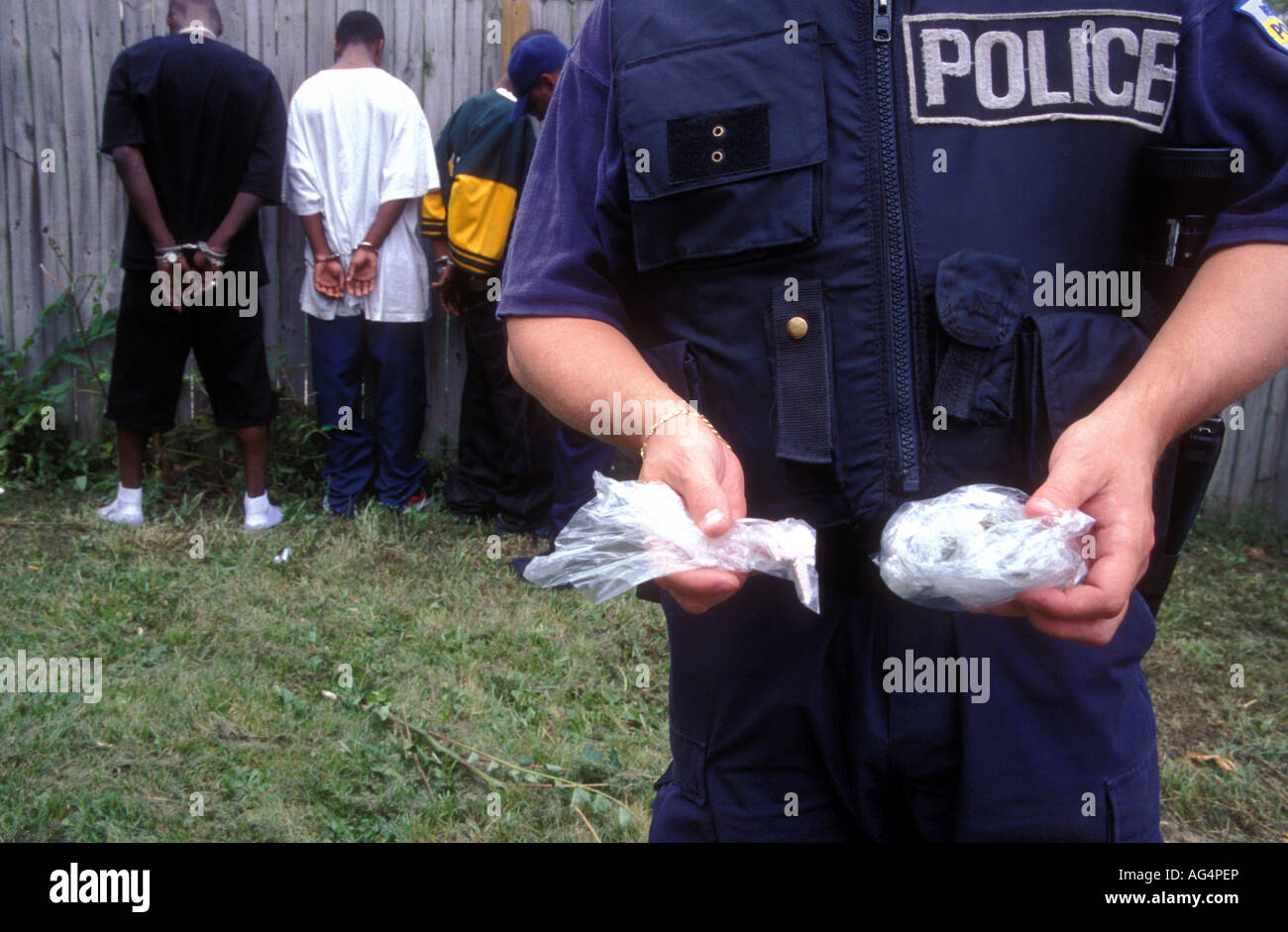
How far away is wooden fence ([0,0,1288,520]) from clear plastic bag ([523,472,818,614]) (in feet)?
16.0

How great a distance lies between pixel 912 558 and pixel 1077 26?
2.18ft

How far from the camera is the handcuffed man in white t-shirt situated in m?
5.27

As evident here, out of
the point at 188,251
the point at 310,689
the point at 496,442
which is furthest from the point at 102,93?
the point at 310,689

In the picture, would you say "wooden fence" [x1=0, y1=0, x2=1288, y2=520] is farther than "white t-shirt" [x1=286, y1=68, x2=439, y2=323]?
Yes

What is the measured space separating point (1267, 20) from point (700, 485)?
2.76ft

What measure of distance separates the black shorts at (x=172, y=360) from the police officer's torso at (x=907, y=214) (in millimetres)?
4285

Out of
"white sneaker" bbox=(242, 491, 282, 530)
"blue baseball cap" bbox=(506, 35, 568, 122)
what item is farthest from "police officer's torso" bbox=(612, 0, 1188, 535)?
"white sneaker" bbox=(242, 491, 282, 530)

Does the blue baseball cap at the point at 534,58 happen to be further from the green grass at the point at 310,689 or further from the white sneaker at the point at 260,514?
the white sneaker at the point at 260,514

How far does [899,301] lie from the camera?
126 cm

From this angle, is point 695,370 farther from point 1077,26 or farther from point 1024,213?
point 1077,26

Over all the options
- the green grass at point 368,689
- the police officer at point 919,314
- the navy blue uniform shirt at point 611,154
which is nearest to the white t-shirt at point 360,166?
the green grass at point 368,689

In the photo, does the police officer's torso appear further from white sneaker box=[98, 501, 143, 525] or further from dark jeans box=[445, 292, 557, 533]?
white sneaker box=[98, 501, 143, 525]

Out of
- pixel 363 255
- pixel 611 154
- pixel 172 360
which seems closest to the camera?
pixel 611 154

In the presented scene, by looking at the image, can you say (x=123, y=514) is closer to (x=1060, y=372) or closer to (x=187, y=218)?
(x=187, y=218)
